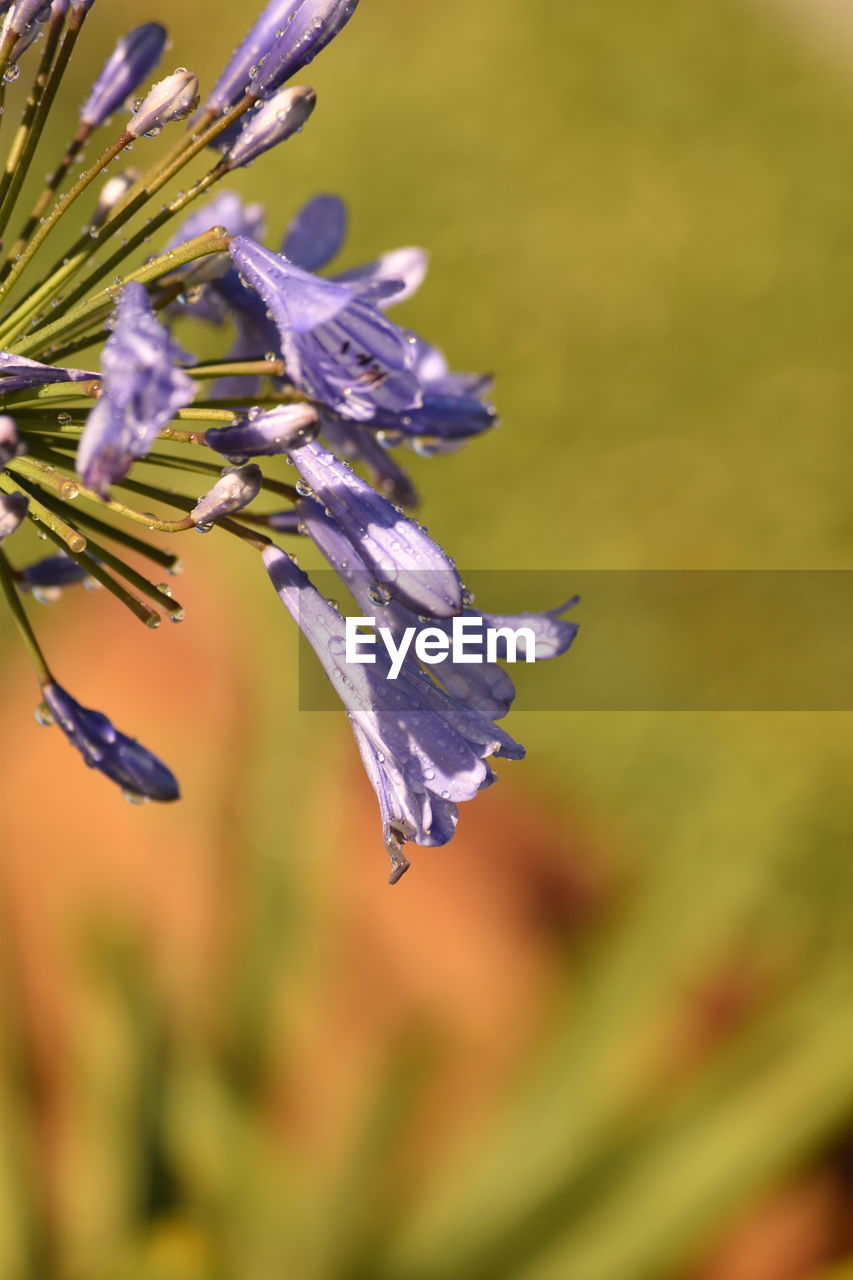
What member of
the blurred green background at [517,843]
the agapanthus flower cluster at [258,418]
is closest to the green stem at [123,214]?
the agapanthus flower cluster at [258,418]

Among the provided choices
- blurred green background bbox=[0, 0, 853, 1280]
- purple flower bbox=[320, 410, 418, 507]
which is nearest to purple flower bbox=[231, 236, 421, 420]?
purple flower bbox=[320, 410, 418, 507]

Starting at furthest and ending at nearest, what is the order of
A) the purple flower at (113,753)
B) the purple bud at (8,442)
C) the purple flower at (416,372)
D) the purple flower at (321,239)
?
the purple flower at (321,239) < the purple flower at (416,372) < the purple flower at (113,753) < the purple bud at (8,442)

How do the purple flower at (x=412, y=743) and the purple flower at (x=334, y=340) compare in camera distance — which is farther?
the purple flower at (x=412, y=743)

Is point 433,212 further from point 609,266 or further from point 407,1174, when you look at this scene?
point 407,1174

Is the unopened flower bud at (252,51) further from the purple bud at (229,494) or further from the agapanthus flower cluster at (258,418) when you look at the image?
the purple bud at (229,494)

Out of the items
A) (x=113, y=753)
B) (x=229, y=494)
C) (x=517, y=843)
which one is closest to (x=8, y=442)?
(x=229, y=494)

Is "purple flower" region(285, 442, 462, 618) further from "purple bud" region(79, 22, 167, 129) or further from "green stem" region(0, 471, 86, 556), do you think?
"purple bud" region(79, 22, 167, 129)

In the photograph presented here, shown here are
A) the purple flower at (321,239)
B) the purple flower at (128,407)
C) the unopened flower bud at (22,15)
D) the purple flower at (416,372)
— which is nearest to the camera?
the purple flower at (128,407)

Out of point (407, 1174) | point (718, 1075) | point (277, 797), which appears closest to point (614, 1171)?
point (718, 1075)
